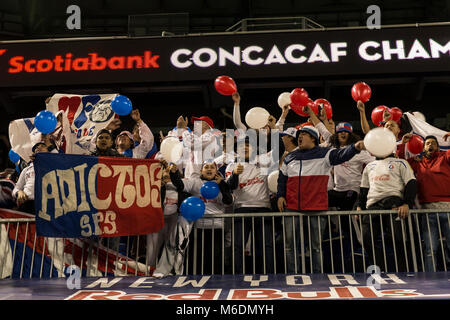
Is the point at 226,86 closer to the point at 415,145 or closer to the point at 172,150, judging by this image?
the point at 172,150

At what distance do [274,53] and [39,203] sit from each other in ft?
22.6

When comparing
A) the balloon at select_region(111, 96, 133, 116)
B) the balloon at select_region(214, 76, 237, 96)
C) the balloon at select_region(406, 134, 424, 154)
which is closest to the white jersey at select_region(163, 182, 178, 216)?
the balloon at select_region(111, 96, 133, 116)

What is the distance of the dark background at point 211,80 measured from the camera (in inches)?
438

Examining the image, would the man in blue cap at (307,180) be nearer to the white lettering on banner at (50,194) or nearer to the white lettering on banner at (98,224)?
the white lettering on banner at (98,224)

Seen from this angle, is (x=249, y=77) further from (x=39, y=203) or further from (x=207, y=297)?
(x=207, y=297)

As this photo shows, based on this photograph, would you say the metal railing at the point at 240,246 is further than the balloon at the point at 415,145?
No

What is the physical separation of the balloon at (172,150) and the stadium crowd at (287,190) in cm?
20

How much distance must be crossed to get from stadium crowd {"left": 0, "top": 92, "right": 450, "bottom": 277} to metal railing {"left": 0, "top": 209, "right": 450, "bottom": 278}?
0.02 metres

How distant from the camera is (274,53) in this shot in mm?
10734

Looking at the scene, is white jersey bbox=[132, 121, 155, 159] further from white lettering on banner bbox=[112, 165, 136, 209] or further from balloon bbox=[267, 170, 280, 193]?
balloon bbox=[267, 170, 280, 193]

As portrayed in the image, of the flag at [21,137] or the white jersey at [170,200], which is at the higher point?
the flag at [21,137]

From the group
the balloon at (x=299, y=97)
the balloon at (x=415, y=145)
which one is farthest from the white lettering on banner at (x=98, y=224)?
the balloon at (x=415, y=145)

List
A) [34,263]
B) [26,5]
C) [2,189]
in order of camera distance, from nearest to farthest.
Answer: [34,263], [2,189], [26,5]

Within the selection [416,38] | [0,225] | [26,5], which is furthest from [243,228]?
[26,5]
